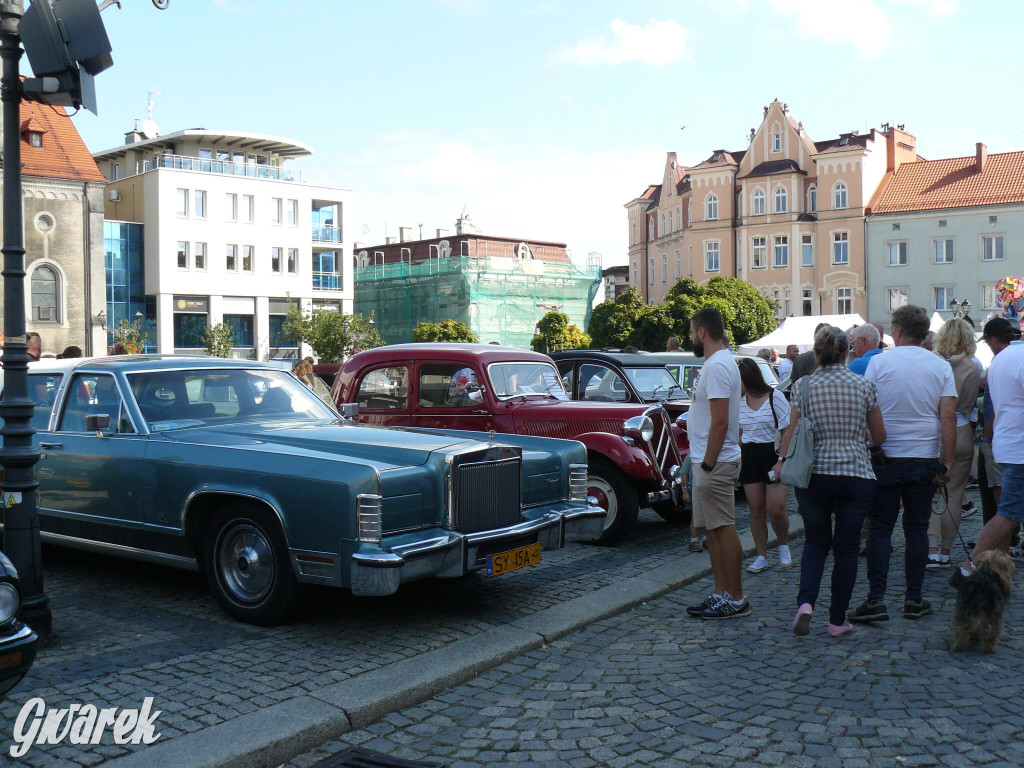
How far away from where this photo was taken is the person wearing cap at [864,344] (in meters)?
7.71

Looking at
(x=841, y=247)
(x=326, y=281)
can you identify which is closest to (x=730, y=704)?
(x=841, y=247)

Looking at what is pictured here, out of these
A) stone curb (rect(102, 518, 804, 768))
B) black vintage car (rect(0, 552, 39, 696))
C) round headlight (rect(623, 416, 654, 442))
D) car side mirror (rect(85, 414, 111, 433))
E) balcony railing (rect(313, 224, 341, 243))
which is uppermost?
balcony railing (rect(313, 224, 341, 243))

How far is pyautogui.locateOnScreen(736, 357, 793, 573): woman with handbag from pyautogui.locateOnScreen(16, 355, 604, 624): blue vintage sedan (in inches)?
60.8

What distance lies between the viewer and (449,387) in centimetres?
952

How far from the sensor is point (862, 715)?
4.61m

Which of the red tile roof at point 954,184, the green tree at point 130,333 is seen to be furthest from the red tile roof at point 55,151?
the red tile roof at point 954,184

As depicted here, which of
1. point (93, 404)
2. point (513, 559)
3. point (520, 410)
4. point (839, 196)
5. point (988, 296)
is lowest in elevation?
point (513, 559)

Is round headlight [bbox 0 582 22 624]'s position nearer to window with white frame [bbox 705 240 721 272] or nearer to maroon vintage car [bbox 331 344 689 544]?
maroon vintage car [bbox 331 344 689 544]

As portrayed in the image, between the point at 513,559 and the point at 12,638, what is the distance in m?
3.10

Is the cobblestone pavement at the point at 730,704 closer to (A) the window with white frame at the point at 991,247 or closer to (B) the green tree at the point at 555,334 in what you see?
(B) the green tree at the point at 555,334

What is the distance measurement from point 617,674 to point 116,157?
70328mm

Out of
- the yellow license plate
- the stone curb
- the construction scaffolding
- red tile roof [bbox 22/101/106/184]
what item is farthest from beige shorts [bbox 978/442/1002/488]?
the construction scaffolding

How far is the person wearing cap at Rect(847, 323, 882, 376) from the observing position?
7.71 m

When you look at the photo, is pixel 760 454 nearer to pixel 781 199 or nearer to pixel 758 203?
pixel 781 199
